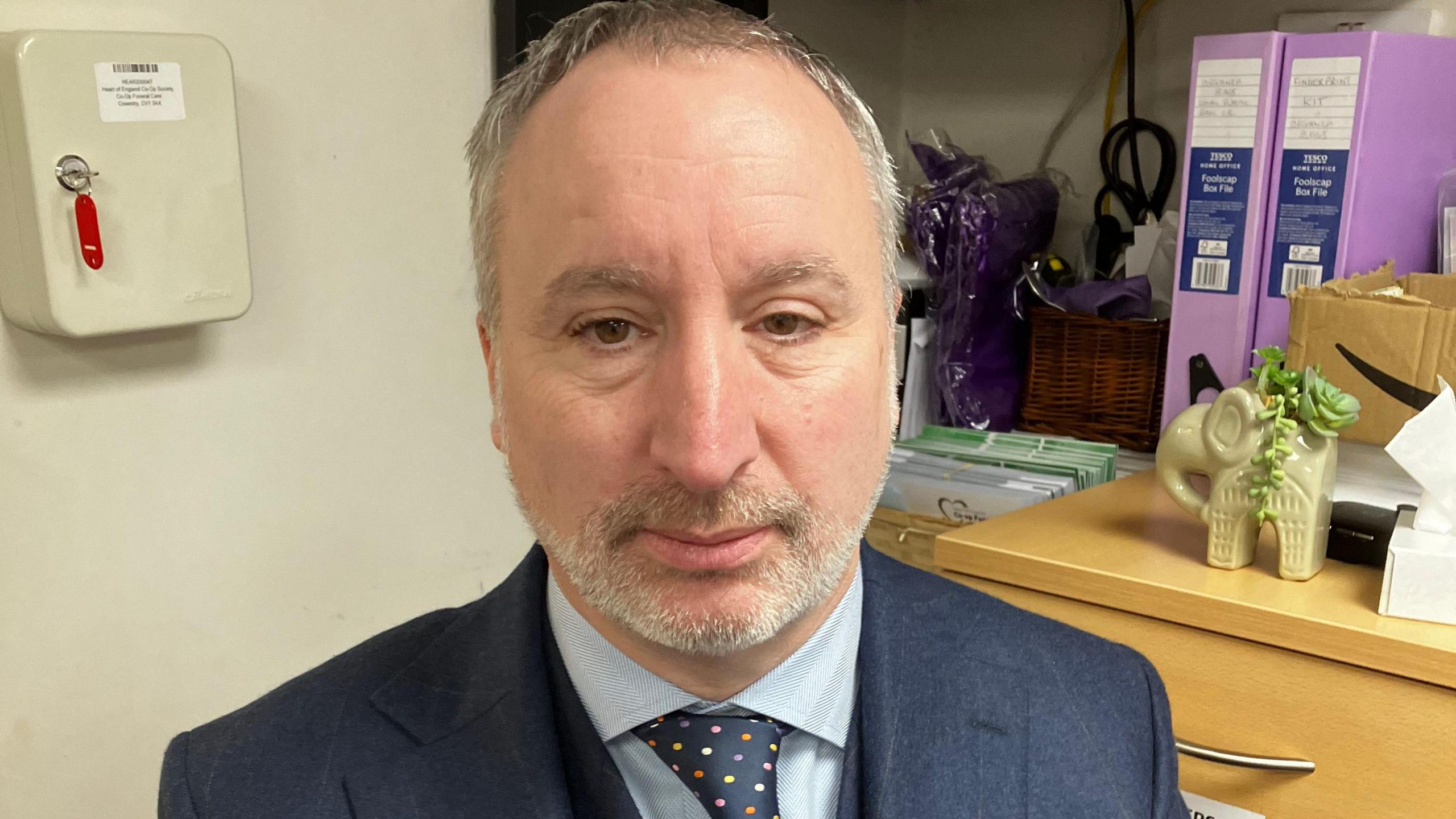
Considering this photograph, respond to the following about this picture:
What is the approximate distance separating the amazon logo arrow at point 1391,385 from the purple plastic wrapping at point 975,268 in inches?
20.9

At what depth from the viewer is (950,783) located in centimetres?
90

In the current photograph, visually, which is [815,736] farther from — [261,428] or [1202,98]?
[1202,98]

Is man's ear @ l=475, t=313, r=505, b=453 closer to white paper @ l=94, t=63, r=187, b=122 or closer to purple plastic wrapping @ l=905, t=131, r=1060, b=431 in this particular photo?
white paper @ l=94, t=63, r=187, b=122

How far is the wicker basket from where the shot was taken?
157 cm

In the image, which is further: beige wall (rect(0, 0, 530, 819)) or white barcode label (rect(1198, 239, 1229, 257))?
white barcode label (rect(1198, 239, 1229, 257))

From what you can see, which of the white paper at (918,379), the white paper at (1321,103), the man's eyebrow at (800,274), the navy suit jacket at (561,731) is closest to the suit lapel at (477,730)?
the navy suit jacket at (561,731)

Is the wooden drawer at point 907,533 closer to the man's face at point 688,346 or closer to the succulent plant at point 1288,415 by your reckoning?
the succulent plant at point 1288,415

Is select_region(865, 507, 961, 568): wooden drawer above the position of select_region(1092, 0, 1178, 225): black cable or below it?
below

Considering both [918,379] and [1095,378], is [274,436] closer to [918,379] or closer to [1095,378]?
[918,379]

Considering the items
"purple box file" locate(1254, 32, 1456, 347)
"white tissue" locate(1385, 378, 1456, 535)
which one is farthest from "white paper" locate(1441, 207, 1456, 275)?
"white tissue" locate(1385, 378, 1456, 535)

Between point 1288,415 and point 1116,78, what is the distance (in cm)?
84

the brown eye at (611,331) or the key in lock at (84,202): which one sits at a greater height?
the key in lock at (84,202)

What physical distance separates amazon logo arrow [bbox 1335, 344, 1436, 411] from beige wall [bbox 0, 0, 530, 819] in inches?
41.4

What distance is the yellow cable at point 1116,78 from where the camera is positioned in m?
1.74
